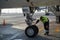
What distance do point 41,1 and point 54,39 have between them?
7.80 feet

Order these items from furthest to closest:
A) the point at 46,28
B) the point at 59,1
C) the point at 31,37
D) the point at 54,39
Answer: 1. the point at 46,28
2. the point at 31,37
3. the point at 54,39
4. the point at 59,1

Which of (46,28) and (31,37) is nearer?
(31,37)

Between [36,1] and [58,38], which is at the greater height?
[36,1]

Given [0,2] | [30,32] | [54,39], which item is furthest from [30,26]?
[0,2]

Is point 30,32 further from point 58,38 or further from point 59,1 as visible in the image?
point 59,1

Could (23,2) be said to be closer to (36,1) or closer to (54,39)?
(36,1)

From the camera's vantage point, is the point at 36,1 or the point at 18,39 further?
the point at 18,39

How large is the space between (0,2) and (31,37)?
3.09 m

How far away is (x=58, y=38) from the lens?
13.7m

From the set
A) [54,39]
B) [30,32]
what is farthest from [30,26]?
[54,39]

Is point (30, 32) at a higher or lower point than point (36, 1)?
lower

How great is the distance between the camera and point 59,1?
12.3m

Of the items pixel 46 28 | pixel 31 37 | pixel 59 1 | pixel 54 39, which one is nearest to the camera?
pixel 59 1

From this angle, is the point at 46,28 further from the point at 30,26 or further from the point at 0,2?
the point at 0,2
